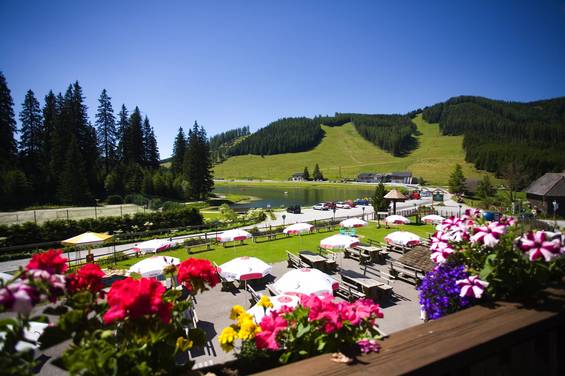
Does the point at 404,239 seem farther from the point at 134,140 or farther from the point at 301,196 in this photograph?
the point at 301,196

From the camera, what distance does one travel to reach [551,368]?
224cm

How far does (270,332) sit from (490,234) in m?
2.37

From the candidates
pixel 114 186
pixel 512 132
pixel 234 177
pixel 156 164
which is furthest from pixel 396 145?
pixel 114 186

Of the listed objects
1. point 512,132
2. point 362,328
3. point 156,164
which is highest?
point 512,132

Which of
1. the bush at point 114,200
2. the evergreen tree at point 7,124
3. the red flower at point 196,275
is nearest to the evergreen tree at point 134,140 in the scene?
the bush at point 114,200

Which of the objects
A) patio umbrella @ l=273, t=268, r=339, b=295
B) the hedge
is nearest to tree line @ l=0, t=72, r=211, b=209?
the hedge

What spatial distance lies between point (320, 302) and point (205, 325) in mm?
11312

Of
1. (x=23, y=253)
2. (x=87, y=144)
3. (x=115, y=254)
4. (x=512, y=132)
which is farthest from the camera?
(x=512, y=132)

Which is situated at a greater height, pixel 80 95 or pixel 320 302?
pixel 80 95

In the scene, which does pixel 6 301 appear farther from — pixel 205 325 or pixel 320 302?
pixel 205 325

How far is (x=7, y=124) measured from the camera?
57.7 m

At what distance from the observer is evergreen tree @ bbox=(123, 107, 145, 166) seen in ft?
249

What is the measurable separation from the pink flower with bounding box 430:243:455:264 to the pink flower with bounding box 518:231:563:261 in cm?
84

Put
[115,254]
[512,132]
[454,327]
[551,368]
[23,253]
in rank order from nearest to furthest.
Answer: [454,327] < [551,368] < [115,254] < [23,253] < [512,132]
